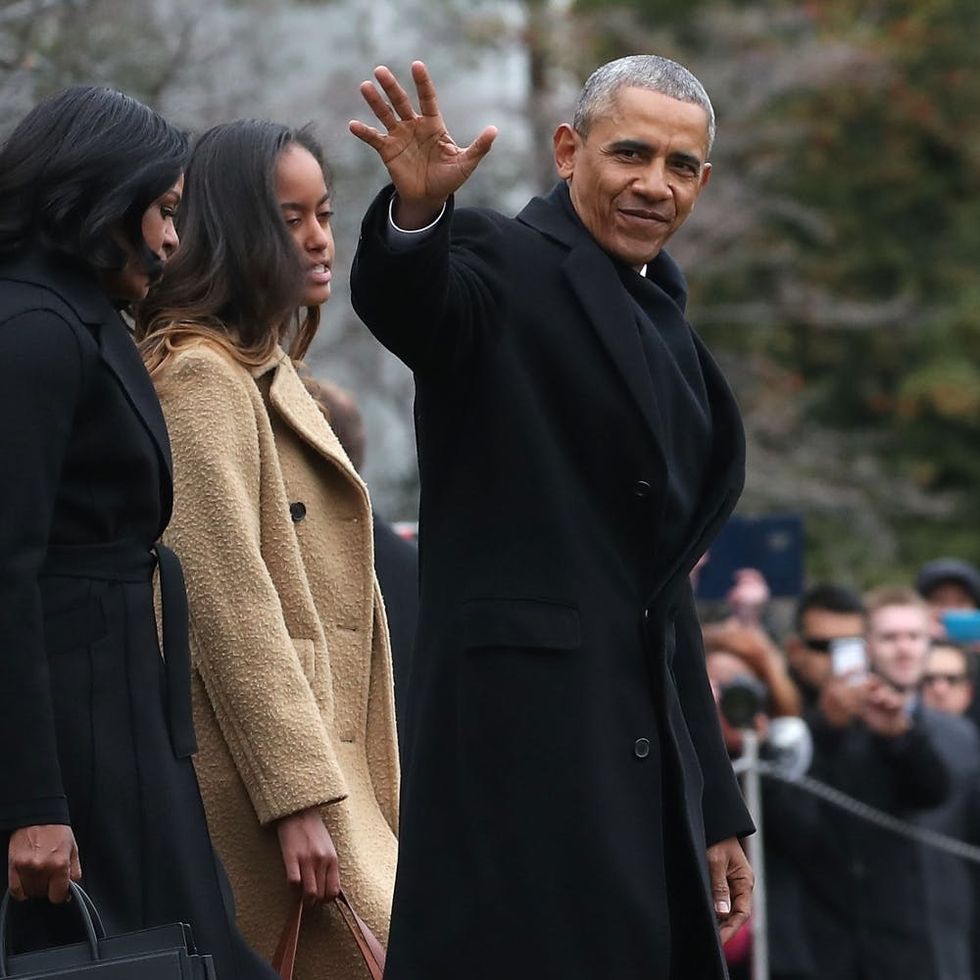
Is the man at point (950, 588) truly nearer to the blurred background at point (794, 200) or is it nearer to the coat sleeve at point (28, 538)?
the blurred background at point (794, 200)

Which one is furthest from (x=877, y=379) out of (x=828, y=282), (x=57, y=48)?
(x=57, y=48)

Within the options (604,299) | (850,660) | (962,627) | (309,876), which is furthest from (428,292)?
(962,627)

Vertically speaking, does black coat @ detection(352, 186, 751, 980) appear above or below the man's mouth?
below

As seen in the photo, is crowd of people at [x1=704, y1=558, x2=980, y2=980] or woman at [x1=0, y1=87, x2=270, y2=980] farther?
crowd of people at [x1=704, y1=558, x2=980, y2=980]

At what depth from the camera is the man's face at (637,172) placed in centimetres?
386

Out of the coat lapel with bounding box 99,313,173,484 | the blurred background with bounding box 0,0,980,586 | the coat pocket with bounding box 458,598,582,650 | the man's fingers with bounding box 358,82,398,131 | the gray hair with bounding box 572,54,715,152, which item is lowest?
the coat pocket with bounding box 458,598,582,650

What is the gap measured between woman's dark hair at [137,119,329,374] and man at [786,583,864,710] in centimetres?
466

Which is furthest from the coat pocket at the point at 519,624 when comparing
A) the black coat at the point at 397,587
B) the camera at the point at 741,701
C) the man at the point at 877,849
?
the man at the point at 877,849

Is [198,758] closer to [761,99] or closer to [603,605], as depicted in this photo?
[603,605]

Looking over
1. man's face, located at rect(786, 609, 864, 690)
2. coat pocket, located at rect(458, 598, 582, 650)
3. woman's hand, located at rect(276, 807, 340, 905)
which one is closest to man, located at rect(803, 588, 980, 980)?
man's face, located at rect(786, 609, 864, 690)

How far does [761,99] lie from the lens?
19.4m

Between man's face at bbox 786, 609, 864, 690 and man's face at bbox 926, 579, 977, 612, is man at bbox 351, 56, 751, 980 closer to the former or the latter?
man's face at bbox 786, 609, 864, 690

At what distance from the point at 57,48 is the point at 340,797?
3364 mm

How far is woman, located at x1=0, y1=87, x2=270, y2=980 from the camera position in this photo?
136 inches
